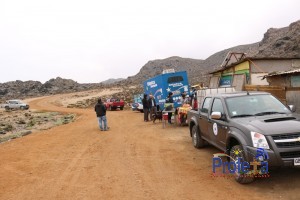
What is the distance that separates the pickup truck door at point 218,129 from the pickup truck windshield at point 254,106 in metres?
0.28

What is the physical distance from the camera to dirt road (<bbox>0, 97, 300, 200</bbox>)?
662 centimetres

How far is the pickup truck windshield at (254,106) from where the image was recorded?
771 cm

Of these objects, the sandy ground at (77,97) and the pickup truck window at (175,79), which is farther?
the sandy ground at (77,97)

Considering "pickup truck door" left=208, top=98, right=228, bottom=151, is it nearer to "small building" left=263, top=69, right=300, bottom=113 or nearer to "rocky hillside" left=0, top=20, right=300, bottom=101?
"small building" left=263, top=69, right=300, bottom=113

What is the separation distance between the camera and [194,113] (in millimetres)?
10875

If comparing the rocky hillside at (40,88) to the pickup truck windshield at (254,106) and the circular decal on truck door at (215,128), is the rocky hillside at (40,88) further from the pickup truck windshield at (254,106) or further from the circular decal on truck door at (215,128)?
the pickup truck windshield at (254,106)

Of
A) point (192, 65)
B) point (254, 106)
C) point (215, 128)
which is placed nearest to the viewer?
point (254, 106)

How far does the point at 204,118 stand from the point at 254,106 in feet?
6.53

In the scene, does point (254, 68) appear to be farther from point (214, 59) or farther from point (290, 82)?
point (214, 59)

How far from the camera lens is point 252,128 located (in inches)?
261

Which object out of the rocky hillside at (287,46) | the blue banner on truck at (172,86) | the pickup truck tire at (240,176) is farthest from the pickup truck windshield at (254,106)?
the rocky hillside at (287,46)

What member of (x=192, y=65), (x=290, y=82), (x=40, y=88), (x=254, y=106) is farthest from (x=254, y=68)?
(x=192, y=65)

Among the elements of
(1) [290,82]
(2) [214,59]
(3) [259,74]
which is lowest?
(1) [290,82]

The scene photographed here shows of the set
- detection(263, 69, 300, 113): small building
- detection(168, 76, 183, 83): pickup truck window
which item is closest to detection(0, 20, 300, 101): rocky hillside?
detection(168, 76, 183, 83): pickup truck window
